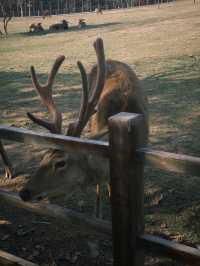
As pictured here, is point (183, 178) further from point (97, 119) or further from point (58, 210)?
point (58, 210)

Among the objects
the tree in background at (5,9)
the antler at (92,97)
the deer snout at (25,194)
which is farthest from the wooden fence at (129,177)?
the tree in background at (5,9)

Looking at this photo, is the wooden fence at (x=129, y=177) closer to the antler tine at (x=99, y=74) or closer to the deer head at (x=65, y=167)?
the deer head at (x=65, y=167)

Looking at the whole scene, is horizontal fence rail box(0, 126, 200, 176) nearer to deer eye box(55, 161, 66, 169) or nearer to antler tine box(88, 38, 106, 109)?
deer eye box(55, 161, 66, 169)

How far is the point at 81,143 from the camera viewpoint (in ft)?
8.19

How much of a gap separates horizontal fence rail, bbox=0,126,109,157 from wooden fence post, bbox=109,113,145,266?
0.12 metres

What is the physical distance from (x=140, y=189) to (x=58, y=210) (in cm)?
75

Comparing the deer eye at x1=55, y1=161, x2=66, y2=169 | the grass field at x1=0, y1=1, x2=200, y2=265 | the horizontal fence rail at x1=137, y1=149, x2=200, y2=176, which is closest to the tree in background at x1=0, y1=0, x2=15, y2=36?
the grass field at x1=0, y1=1, x2=200, y2=265

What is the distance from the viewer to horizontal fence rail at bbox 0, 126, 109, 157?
7.98 ft

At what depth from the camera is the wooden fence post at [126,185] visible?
2.25m

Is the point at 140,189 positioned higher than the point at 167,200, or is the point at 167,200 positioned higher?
the point at 140,189

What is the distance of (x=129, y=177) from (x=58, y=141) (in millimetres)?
592

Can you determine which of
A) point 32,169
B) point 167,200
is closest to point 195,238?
point 167,200

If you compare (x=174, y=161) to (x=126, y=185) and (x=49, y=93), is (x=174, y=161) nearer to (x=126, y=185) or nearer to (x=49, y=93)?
(x=126, y=185)

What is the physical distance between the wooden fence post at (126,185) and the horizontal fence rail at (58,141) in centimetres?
12
